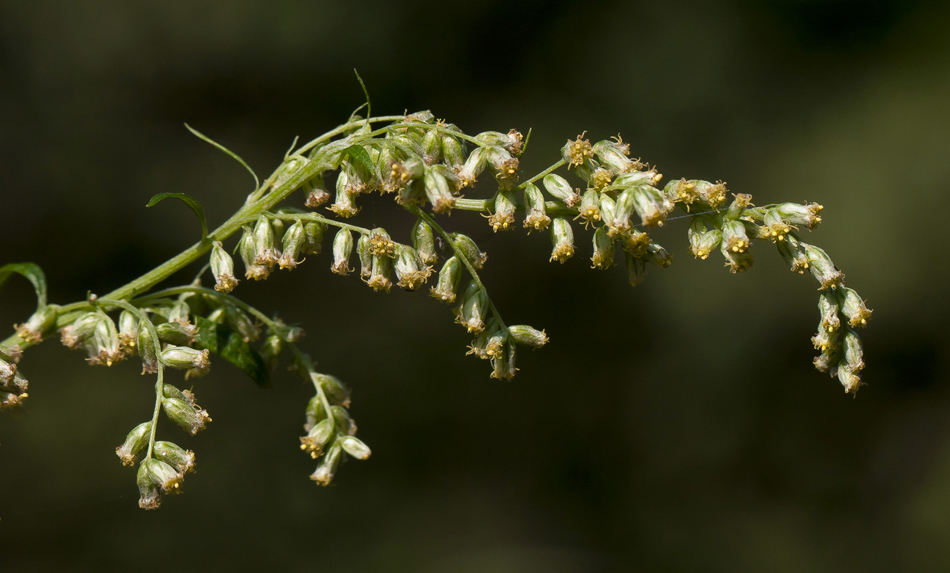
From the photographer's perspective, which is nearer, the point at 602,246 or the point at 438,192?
the point at 438,192

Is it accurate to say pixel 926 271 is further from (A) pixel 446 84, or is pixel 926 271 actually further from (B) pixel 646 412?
(A) pixel 446 84

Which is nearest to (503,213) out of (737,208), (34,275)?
(737,208)

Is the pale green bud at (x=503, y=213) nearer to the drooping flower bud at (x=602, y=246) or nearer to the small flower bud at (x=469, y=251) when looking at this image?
the small flower bud at (x=469, y=251)

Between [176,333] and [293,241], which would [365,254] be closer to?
[293,241]

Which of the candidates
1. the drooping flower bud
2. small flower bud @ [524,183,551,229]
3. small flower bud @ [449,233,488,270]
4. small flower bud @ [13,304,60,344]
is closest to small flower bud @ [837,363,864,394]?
the drooping flower bud

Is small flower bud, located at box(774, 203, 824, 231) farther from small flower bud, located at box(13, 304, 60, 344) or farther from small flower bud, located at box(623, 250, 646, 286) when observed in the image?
small flower bud, located at box(13, 304, 60, 344)

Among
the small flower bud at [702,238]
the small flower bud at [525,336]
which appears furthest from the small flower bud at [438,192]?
the small flower bud at [702,238]
